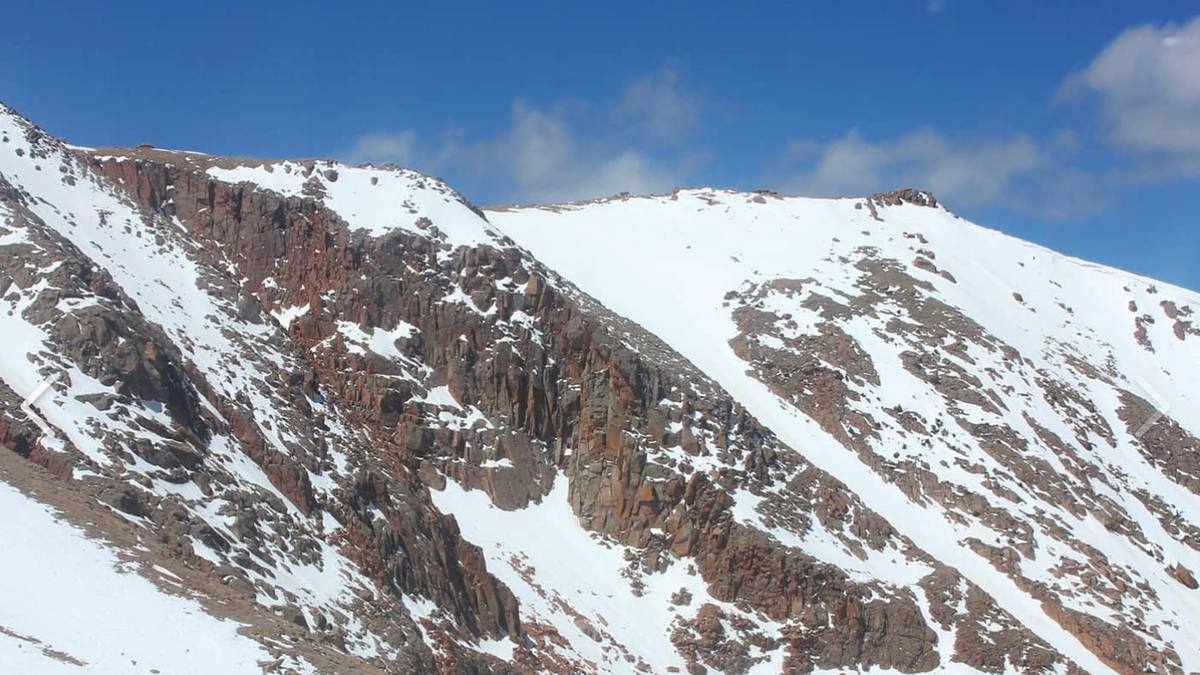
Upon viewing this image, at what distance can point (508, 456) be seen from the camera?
147 feet

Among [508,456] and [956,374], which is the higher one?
[956,374]

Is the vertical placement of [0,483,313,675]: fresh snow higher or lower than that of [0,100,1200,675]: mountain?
lower

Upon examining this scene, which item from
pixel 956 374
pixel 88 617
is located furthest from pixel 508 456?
pixel 956 374

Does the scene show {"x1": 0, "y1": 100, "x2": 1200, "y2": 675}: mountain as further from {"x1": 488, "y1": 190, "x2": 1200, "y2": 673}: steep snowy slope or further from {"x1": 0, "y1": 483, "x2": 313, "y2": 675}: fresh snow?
{"x1": 488, "y1": 190, "x2": 1200, "y2": 673}: steep snowy slope

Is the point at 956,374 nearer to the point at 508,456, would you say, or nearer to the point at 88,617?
the point at 508,456

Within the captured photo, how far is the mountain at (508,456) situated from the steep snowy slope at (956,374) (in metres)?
0.30

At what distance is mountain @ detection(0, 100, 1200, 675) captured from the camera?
24078 millimetres

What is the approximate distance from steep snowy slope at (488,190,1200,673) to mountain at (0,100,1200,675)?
0.99 feet

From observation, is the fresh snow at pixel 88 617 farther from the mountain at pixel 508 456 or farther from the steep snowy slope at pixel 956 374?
the steep snowy slope at pixel 956 374

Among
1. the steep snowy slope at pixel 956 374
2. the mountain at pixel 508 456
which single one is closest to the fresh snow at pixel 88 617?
the mountain at pixel 508 456

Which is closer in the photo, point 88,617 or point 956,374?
point 88,617

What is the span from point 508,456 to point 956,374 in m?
33.0

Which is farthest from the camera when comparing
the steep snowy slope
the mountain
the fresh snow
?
the steep snowy slope

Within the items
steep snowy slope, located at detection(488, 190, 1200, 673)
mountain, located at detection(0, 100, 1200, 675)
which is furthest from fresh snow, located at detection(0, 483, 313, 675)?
steep snowy slope, located at detection(488, 190, 1200, 673)
